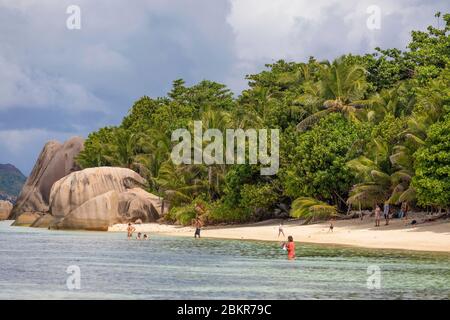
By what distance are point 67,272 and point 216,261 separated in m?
6.61

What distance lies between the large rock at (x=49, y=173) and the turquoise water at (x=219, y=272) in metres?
55.3

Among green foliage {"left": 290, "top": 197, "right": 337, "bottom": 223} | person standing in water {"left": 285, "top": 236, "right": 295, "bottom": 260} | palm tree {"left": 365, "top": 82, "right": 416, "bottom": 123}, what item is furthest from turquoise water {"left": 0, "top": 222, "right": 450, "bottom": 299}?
palm tree {"left": 365, "top": 82, "right": 416, "bottom": 123}

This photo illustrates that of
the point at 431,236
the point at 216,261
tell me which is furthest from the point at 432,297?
the point at 431,236

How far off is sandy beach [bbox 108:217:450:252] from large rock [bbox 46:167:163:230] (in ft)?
32.0

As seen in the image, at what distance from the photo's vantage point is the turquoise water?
23984 mm

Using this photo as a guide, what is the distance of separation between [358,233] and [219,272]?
15391mm

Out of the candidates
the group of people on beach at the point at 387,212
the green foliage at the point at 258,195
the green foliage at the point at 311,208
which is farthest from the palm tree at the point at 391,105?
the green foliage at the point at 258,195

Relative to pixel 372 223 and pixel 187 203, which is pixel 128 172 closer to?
pixel 187 203

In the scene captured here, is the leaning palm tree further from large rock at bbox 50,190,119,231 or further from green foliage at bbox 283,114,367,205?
large rock at bbox 50,190,119,231

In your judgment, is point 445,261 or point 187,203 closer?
point 445,261

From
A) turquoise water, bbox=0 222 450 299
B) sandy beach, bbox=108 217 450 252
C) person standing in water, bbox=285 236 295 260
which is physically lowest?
turquoise water, bbox=0 222 450 299

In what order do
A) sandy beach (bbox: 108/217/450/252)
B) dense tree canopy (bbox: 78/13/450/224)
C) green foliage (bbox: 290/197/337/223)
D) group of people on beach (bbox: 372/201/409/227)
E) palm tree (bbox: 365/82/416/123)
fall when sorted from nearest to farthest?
sandy beach (bbox: 108/217/450/252)
dense tree canopy (bbox: 78/13/450/224)
group of people on beach (bbox: 372/201/409/227)
green foliage (bbox: 290/197/337/223)
palm tree (bbox: 365/82/416/123)

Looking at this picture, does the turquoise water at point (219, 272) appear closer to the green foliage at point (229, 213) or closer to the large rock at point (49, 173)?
the green foliage at point (229, 213)

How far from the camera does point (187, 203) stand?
64.6 meters
